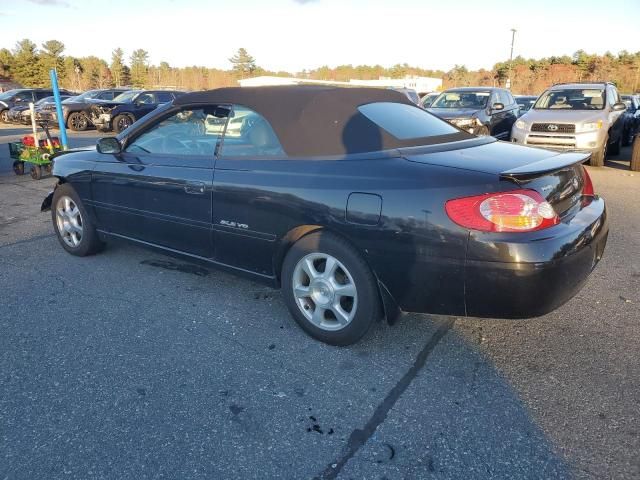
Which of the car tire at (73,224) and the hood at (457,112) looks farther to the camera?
the hood at (457,112)

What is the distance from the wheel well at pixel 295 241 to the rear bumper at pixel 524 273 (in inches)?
17.0

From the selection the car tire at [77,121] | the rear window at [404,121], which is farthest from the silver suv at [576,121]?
the car tire at [77,121]

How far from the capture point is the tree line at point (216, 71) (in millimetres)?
53312

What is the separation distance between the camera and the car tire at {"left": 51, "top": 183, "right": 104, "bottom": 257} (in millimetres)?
4590

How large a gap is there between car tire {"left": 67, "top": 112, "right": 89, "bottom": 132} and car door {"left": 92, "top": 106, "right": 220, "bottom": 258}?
641 inches

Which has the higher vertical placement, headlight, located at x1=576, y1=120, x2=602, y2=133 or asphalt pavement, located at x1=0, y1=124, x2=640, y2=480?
headlight, located at x1=576, y1=120, x2=602, y2=133

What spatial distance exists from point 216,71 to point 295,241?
8575cm

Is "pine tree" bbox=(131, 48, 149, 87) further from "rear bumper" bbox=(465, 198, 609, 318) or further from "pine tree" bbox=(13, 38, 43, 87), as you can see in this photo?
"rear bumper" bbox=(465, 198, 609, 318)

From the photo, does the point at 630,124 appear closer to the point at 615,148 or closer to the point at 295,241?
the point at 615,148

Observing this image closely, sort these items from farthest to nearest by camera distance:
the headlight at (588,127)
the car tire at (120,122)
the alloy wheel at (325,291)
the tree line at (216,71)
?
1. the tree line at (216,71)
2. the car tire at (120,122)
3. the headlight at (588,127)
4. the alloy wheel at (325,291)

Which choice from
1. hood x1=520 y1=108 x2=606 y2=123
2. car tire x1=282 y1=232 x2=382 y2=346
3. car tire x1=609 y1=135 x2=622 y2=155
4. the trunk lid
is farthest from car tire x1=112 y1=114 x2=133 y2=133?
the trunk lid

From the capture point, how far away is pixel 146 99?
711 inches

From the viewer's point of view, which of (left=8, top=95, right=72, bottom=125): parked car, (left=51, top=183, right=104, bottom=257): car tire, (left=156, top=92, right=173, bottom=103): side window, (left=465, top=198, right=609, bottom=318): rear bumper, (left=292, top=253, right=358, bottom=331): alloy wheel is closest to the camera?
(left=465, top=198, right=609, bottom=318): rear bumper

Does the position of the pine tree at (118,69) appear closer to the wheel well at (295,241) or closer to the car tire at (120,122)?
the car tire at (120,122)
